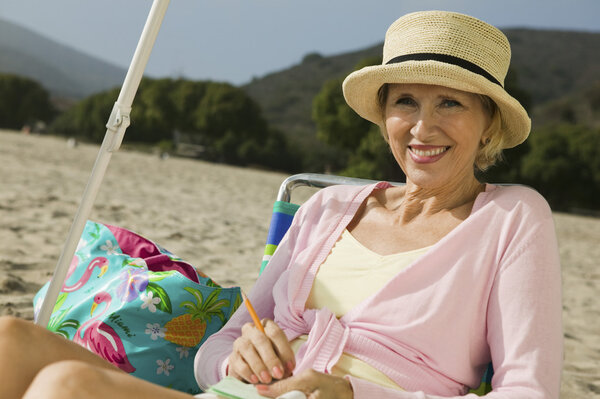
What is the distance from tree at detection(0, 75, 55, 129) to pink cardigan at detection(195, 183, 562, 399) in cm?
5276

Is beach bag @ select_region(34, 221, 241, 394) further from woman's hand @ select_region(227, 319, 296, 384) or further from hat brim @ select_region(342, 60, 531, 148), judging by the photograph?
hat brim @ select_region(342, 60, 531, 148)

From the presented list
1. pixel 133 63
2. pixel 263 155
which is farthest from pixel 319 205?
pixel 263 155

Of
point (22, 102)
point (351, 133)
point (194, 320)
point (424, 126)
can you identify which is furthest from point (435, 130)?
point (22, 102)

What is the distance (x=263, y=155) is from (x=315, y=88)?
164ft

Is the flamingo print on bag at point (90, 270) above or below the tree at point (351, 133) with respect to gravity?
below

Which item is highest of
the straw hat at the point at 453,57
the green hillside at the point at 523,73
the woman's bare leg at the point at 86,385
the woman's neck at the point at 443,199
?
the green hillside at the point at 523,73

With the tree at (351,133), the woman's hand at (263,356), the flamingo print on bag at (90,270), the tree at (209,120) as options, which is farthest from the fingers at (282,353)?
the tree at (209,120)

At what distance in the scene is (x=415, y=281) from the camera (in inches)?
63.5

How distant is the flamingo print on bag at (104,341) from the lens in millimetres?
2115

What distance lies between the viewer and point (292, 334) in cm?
175

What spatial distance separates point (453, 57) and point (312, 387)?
93 centimetres

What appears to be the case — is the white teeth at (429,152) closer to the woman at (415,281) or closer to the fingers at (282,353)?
the woman at (415,281)

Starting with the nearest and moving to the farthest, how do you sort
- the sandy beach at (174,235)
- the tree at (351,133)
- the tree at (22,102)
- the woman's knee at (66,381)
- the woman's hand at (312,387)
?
the woman's knee at (66,381), the woman's hand at (312,387), the sandy beach at (174,235), the tree at (351,133), the tree at (22,102)

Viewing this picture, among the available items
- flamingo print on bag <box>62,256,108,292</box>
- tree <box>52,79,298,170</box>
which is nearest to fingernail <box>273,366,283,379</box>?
flamingo print on bag <box>62,256,108,292</box>
